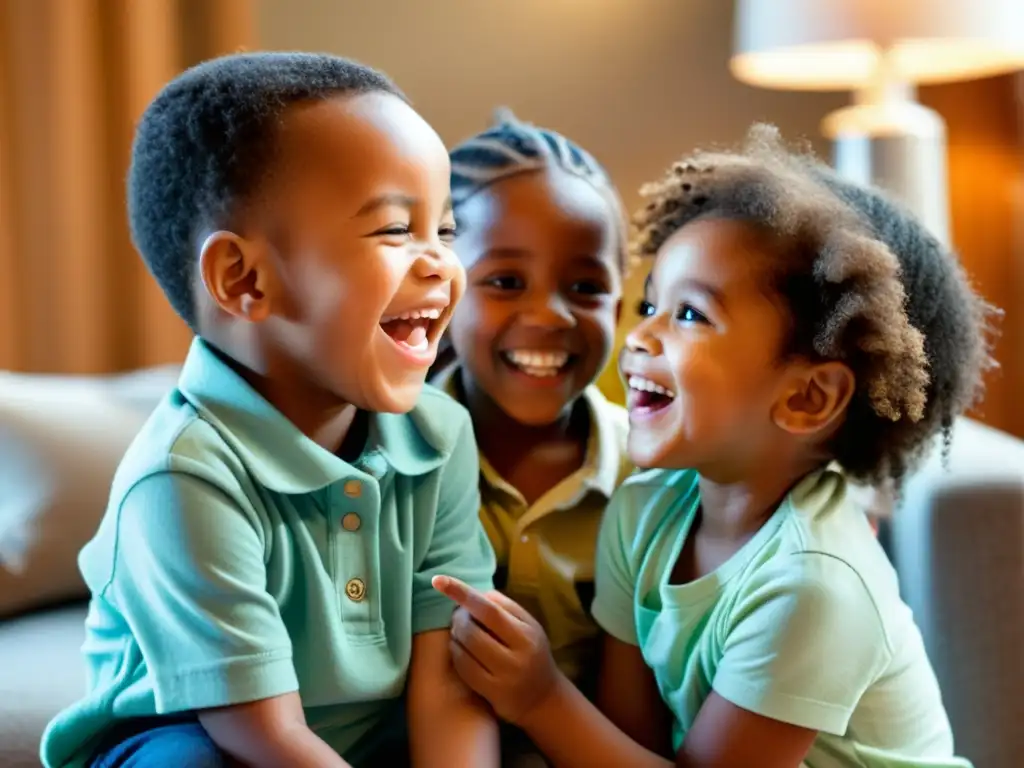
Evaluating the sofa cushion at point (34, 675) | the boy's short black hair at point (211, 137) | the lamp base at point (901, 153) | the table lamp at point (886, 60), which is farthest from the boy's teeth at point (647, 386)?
the lamp base at point (901, 153)

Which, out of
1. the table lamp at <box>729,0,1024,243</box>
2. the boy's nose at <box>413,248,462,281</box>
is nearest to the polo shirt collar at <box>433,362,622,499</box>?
the boy's nose at <box>413,248,462,281</box>

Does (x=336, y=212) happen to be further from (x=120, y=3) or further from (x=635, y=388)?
(x=120, y=3)

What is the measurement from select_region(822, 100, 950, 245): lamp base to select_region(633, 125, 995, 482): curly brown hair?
2.99ft

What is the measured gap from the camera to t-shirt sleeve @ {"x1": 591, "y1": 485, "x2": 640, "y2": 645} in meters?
1.02

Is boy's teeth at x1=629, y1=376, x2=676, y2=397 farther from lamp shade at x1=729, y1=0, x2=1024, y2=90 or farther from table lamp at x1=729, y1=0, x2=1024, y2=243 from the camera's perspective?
lamp shade at x1=729, y1=0, x2=1024, y2=90

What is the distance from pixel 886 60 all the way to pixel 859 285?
127 cm

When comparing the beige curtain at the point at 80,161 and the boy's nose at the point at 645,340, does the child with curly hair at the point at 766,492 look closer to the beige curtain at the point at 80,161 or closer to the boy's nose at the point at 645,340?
the boy's nose at the point at 645,340

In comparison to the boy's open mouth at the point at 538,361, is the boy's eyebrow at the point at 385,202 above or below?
above

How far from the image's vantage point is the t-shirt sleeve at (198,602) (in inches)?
30.2

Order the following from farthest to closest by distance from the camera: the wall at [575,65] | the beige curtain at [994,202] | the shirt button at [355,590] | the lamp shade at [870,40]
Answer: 1. the beige curtain at [994,202]
2. the wall at [575,65]
3. the lamp shade at [870,40]
4. the shirt button at [355,590]

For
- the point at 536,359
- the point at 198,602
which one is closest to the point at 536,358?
the point at 536,359

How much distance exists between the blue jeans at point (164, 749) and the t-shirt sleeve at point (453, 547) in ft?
0.65

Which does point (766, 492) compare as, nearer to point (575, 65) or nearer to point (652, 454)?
point (652, 454)

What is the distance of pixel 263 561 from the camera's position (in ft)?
2.69
